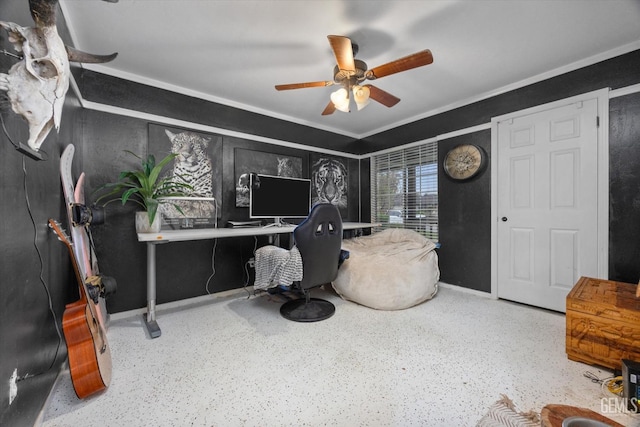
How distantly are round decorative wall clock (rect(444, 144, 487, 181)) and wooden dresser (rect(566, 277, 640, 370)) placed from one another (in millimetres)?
1646

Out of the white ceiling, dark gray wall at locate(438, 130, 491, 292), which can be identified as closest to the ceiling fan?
the white ceiling

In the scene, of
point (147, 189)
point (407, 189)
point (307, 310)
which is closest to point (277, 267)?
point (307, 310)

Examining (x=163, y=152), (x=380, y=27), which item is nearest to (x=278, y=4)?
(x=380, y=27)

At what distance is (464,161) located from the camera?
313 cm

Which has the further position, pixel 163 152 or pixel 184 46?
pixel 163 152

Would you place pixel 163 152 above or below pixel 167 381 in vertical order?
above

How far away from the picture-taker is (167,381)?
1.52 metres

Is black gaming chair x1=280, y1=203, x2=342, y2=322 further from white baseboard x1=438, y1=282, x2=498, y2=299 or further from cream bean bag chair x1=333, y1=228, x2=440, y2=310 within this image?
white baseboard x1=438, y1=282, x2=498, y2=299

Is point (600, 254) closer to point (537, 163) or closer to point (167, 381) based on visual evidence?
point (537, 163)

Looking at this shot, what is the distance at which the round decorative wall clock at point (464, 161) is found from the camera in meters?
3.00

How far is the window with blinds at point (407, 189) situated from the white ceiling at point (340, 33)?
1.03m

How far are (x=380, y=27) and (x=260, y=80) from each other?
133 centimetres

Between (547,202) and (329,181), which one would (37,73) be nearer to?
(329,181)

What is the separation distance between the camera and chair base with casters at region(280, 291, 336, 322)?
2.34 m
